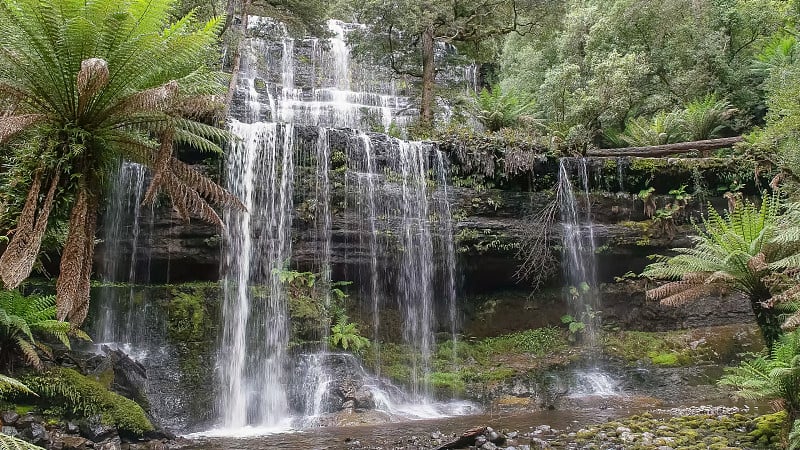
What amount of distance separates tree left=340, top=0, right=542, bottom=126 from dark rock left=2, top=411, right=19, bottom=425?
10.6 metres

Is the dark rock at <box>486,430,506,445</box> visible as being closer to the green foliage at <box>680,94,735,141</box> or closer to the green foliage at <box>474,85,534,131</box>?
the green foliage at <box>474,85,534,131</box>

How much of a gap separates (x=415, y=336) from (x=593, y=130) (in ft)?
28.4

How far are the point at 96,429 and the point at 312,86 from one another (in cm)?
1474

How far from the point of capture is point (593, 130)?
15758mm

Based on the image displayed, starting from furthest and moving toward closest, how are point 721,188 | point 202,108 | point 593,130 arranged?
point 593,130 < point 721,188 < point 202,108

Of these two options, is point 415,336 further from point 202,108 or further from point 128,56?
point 128,56

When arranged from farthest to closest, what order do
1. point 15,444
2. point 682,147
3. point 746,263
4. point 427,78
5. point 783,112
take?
point 427,78, point 682,147, point 783,112, point 746,263, point 15,444

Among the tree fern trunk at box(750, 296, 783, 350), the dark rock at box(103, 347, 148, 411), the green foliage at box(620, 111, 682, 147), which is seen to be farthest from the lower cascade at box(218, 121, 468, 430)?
the green foliage at box(620, 111, 682, 147)

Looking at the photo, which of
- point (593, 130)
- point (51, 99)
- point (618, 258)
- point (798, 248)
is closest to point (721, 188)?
point (618, 258)

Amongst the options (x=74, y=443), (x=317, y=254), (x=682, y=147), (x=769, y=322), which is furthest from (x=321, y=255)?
(x=682, y=147)

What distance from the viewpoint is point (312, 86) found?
18922 mm

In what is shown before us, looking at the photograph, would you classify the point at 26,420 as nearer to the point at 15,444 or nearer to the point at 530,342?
the point at 15,444

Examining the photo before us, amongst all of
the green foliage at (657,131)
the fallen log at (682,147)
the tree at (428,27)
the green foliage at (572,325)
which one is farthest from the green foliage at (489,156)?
the green foliage at (657,131)

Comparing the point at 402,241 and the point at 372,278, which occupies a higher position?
the point at 402,241
